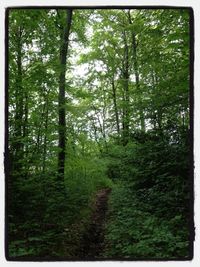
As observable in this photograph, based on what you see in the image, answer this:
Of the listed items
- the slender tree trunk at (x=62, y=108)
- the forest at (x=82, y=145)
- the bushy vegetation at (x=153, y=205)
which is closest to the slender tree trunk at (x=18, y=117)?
the forest at (x=82, y=145)

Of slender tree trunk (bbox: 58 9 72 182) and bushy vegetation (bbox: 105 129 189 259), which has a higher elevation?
slender tree trunk (bbox: 58 9 72 182)

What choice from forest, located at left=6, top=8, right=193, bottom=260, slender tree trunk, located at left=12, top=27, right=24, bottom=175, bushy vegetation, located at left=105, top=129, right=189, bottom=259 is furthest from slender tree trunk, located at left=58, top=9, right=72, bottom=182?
bushy vegetation, located at left=105, top=129, right=189, bottom=259

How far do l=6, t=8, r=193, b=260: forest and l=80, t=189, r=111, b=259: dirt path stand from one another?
0.02m

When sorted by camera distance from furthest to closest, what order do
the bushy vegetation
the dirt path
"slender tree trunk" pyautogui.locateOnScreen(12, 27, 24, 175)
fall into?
"slender tree trunk" pyautogui.locateOnScreen(12, 27, 24, 175) → the dirt path → the bushy vegetation

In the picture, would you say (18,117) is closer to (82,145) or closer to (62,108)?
(62,108)

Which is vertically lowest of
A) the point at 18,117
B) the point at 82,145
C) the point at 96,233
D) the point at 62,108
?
the point at 96,233

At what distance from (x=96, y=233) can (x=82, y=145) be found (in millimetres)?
2758

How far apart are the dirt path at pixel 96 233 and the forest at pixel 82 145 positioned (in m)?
0.02

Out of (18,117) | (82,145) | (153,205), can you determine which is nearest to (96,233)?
(153,205)

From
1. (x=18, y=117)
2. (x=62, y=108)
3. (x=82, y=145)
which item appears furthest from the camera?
(x=82, y=145)

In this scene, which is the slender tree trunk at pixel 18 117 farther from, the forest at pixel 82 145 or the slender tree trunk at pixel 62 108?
the slender tree trunk at pixel 62 108

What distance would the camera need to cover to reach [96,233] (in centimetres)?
477

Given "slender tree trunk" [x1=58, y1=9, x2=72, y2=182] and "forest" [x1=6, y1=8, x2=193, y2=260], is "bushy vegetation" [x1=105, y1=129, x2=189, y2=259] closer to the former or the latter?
"forest" [x1=6, y1=8, x2=193, y2=260]

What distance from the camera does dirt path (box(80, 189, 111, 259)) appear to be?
351 cm
